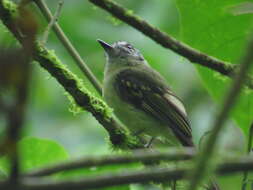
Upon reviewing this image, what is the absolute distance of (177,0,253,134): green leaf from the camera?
3.01 meters

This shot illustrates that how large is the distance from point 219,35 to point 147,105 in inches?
72.0

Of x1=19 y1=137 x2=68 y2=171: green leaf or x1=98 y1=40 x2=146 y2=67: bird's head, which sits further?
x1=98 y1=40 x2=146 y2=67: bird's head

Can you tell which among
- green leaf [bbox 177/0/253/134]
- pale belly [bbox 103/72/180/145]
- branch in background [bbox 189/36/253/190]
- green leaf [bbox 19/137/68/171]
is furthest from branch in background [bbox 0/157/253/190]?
pale belly [bbox 103/72/180/145]

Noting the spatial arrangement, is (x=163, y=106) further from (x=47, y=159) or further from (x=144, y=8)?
(x=47, y=159)

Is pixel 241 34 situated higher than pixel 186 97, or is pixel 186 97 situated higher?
pixel 241 34

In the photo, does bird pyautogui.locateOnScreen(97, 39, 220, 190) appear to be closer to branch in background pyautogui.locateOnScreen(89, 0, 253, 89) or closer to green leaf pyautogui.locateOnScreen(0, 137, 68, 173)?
green leaf pyautogui.locateOnScreen(0, 137, 68, 173)

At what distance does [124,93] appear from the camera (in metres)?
4.93

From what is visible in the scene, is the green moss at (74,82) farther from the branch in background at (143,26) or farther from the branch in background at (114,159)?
the branch in background at (114,159)

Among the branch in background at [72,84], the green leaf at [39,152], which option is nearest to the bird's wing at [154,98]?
the branch in background at [72,84]

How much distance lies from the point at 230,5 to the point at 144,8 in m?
Answer: 3.44

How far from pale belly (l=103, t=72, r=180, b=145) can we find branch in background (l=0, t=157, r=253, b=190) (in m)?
3.58

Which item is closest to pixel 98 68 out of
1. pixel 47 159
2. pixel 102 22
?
pixel 102 22

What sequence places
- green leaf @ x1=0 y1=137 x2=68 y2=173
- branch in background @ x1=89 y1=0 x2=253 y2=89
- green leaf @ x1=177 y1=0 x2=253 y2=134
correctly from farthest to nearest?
1. green leaf @ x1=177 y1=0 x2=253 y2=134
2. green leaf @ x1=0 y1=137 x2=68 y2=173
3. branch in background @ x1=89 y1=0 x2=253 y2=89

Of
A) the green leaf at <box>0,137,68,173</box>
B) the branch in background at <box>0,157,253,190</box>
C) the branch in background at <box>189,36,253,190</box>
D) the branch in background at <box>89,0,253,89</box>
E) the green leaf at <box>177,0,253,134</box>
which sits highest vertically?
the branch in background at <box>189,36,253,190</box>
